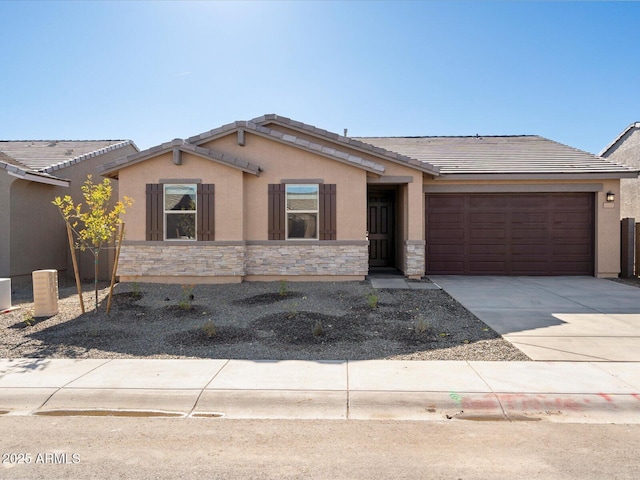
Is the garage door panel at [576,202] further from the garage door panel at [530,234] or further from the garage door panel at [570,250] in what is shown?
the garage door panel at [570,250]

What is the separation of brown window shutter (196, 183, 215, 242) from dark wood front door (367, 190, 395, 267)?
19.4 feet

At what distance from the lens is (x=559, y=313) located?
27.6 feet

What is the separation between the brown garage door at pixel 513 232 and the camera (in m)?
13.7

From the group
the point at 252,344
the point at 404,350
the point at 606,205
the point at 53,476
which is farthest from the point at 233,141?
the point at 606,205

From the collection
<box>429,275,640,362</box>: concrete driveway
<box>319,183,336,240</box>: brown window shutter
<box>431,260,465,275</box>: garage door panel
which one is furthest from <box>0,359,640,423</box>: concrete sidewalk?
<box>431,260,465,275</box>: garage door panel

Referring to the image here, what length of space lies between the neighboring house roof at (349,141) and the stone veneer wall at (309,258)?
2639mm

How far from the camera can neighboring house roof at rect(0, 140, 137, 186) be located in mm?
13445

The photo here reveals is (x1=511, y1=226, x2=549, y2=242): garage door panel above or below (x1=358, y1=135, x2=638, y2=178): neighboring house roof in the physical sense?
below

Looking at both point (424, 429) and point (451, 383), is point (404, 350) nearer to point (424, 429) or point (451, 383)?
point (451, 383)

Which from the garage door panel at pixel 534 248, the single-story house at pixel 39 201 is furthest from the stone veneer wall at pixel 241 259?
the garage door panel at pixel 534 248

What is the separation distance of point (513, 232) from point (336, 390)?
1074cm

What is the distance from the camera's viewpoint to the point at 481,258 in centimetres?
1385

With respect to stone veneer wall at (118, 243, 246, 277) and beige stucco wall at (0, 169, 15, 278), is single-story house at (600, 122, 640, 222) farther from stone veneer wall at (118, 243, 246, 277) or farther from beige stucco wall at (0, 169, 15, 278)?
beige stucco wall at (0, 169, 15, 278)

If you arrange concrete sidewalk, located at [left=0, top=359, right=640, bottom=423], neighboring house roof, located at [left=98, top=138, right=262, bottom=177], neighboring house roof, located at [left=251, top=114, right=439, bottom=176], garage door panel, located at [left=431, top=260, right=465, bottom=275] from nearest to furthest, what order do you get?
concrete sidewalk, located at [left=0, top=359, right=640, bottom=423]
neighboring house roof, located at [left=98, top=138, right=262, bottom=177]
neighboring house roof, located at [left=251, top=114, right=439, bottom=176]
garage door panel, located at [left=431, top=260, right=465, bottom=275]
